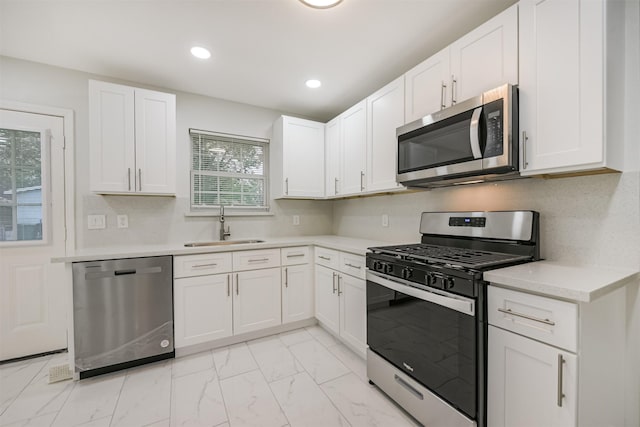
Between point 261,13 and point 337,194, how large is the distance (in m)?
1.75

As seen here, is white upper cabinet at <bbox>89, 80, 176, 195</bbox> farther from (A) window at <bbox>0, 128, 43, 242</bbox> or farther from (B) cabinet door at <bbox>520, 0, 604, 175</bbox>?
(B) cabinet door at <bbox>520, 0, 604, 175</bbox>

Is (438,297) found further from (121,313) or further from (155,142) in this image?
(155,142)

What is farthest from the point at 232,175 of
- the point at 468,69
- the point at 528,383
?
the point at 528,383

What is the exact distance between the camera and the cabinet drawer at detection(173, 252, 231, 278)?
2.29 meters

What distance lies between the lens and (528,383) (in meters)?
1.14

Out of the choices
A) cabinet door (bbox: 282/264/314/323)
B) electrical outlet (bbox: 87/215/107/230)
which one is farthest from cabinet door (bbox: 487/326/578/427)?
electrical outlet (bbox: 87/215/107/230)

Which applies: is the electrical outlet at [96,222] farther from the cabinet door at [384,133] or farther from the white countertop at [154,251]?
the cabinet door at [384,133]

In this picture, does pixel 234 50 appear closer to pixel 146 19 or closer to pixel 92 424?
pixel 146 19

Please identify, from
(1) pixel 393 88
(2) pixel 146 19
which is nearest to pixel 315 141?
(1) pixel 393 88

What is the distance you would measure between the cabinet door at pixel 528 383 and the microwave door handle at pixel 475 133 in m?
0.90

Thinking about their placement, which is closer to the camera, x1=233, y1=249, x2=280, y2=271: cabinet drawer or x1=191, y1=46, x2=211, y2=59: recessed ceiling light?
x1=191, y1=46, x2=211, y2=59: recessed ceiling light

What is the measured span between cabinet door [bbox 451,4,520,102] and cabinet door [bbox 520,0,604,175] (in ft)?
0.16

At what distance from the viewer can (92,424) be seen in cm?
158

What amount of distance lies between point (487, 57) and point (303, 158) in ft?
6.40
